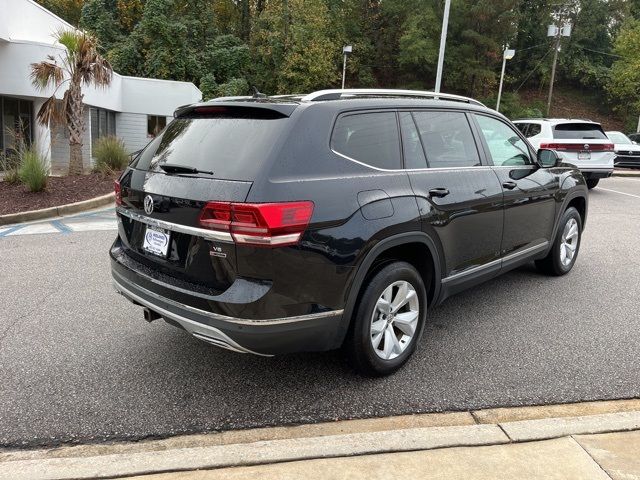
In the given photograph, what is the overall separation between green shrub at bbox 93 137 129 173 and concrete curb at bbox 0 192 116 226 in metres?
2.77

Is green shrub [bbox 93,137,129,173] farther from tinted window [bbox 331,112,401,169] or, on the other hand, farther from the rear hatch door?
tinted window [bbox 331,112,401,169]

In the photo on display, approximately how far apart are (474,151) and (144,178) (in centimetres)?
252

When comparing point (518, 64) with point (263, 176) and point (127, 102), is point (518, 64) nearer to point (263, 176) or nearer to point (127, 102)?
point (127, 102)

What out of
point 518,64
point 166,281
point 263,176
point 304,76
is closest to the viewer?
point 263,176

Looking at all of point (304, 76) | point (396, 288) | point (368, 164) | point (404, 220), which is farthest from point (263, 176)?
point (304, 76)

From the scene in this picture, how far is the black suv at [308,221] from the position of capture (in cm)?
281

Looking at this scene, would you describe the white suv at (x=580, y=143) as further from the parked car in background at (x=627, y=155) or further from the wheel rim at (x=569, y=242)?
the parked car in background at (x=627, y=155)

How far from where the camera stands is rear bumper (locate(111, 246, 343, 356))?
111 inches

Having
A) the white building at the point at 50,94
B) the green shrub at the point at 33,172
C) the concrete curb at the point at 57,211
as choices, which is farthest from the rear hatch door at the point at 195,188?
the white building at the point at 50,94

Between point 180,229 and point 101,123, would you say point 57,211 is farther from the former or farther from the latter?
point 101,123

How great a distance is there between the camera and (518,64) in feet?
142

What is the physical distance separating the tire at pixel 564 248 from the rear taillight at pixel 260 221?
3700 mm

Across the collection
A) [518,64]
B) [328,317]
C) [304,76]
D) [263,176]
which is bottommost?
[328,317]

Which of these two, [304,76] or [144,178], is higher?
[304,76]
